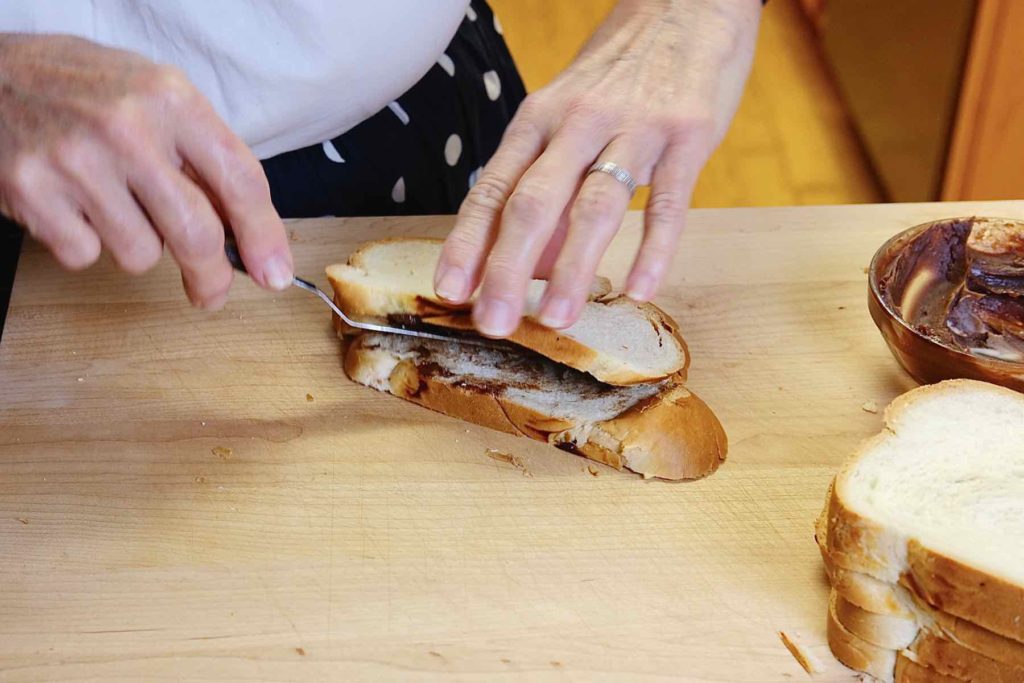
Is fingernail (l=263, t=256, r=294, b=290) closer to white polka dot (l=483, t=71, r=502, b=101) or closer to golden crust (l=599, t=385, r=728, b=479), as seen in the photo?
golden crust (l=599, t=385, r=728, b=479)

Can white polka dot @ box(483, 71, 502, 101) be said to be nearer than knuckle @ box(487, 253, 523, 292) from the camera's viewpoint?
No

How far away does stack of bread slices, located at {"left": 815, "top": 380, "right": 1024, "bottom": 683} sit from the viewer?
92cm

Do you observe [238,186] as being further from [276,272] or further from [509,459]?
[509,459]

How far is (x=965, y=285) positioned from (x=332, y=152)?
881 mm

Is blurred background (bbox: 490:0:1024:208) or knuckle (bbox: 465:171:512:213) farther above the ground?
knuckle (bbox: 465:171:512:213)

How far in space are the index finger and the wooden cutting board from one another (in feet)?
0.85

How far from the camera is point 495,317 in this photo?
1.08 m

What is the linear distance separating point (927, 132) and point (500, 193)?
2216 mm

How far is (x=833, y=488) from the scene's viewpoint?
102 cm

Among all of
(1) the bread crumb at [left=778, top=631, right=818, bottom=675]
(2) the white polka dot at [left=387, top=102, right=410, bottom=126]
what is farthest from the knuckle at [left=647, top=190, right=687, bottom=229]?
(2) the white polka dot at [left=387, top=102, right=410, bottom=126]

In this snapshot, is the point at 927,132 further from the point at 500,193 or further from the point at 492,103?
the point at 500,193

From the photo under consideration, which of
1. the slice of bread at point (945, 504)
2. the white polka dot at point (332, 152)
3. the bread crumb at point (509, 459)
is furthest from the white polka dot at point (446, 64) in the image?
the slice of bread at point (945, 504)

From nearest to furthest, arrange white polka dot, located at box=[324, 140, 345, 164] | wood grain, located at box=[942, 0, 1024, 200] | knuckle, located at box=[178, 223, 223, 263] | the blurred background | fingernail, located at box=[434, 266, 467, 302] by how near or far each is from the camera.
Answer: knuckle, located at box=[178, 223, 223, 263] → fingernail, located at box=[434, 266, 467, 302] → white polka dot, located at box=[324, 140, 345, 164] → wood grain, located at box=[942, 0, 1024, 200] → the blurred background

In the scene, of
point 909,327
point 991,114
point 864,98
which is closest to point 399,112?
point 909,327
